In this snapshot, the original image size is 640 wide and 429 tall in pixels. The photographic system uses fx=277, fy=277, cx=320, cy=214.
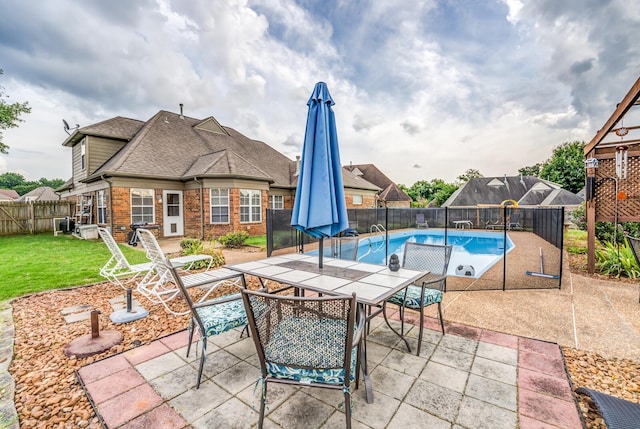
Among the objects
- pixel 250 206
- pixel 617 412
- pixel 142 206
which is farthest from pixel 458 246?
pixel 142 206

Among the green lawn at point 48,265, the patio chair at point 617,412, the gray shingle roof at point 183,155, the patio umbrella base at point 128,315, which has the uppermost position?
the gray shingle roof at point 183,155

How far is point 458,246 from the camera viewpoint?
13.5 metres

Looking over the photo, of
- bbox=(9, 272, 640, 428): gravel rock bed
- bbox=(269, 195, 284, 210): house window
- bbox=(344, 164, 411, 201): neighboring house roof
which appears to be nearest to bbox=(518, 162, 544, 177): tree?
bbox=(344, 164, 411, 201): neighboring house roof

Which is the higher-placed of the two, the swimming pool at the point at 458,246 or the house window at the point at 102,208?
the house window at the point at 102,208

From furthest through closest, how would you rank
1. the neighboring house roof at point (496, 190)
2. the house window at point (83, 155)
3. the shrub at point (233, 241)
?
the neighboring house roof at point (496, 190)
the house window at point (83, 155)
the shrub at point (233, 241)

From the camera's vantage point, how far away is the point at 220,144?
640 inches

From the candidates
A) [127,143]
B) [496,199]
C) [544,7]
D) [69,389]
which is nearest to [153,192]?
[127,143]

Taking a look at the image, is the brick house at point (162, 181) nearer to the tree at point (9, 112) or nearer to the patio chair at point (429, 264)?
the tree at point (9, 112)

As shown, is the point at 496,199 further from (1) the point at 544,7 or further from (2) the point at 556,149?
(1) the point at 544,7

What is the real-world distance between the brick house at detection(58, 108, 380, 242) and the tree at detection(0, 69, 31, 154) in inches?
99.5

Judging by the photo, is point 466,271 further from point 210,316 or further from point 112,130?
point 112,130

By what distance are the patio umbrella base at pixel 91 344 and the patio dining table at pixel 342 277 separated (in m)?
1.50

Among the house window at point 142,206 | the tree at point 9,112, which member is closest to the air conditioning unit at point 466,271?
the house window at point 142,206

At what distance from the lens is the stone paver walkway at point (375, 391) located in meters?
1.89
